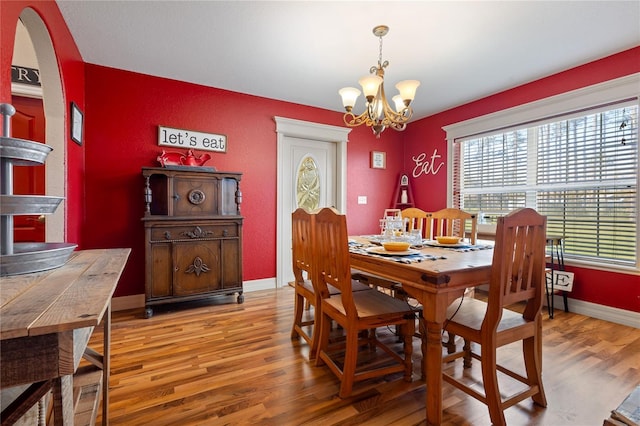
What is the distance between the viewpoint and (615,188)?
267cm

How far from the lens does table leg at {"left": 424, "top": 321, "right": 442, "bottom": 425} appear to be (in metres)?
1.36

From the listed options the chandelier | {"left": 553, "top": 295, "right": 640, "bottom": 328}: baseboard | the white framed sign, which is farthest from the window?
the white framed sign

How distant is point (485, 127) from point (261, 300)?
11.0 feet

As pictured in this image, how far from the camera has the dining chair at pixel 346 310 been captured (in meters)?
1.54

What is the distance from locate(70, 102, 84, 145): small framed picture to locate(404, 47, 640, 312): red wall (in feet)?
13.5

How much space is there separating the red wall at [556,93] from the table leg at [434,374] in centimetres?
243

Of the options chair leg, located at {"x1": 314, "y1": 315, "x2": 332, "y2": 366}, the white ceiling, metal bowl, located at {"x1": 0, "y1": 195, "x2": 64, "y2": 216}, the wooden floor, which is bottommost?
the wooden floor

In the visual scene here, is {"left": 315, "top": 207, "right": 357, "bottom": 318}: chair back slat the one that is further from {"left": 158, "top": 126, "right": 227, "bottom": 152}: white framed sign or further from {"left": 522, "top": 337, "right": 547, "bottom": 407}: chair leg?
{"left": 158, "top": 126, "right": 227, "bottom": 152}: white framed sign

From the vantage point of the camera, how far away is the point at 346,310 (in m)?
1.58

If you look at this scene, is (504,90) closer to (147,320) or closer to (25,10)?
(25,10)

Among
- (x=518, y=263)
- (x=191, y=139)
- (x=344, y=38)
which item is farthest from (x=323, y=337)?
(x=191, y=139)

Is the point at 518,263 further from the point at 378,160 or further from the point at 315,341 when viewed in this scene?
the point at 378,160

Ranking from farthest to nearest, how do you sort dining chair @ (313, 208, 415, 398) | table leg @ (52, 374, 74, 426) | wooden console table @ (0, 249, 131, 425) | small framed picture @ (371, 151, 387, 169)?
small framed picture @ (371, 151, 387, 169) < dining chair @ (313, 208, 415, 398) < table leg @ (52, 374, 74, 426) < wooden console table @ (0, 249, 131, 425)

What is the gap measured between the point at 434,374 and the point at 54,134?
2.87 metres
